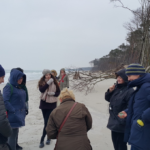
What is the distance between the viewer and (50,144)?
138 inches

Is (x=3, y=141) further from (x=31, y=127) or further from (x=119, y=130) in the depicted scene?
(x=31, y=127)

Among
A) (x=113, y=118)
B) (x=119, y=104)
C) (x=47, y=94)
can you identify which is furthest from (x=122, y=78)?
(x=47, y=94)

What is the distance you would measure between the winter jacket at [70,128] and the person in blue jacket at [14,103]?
103cm

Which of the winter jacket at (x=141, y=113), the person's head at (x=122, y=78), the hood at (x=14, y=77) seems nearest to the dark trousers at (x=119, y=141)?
the winter jacket at (x=141, y=113)

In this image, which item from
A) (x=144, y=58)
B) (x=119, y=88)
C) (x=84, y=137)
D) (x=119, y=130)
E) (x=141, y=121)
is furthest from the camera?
(x=144, y=58)

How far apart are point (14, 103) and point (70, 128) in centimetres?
139

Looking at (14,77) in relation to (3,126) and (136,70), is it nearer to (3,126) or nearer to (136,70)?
(3,126)

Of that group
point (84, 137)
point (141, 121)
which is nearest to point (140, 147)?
point (141, 121)

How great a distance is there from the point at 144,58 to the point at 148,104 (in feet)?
15.2

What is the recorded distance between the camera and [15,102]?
2.83 metres

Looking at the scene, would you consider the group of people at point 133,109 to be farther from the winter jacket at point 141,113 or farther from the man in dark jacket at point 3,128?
the man in dark jacket at point 3,128

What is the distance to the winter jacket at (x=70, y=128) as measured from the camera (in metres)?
1.95

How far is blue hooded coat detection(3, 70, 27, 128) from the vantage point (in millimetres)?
2710

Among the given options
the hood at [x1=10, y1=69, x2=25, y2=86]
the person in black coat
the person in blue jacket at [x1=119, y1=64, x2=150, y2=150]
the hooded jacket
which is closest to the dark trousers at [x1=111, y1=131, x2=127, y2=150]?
the person in black coat
